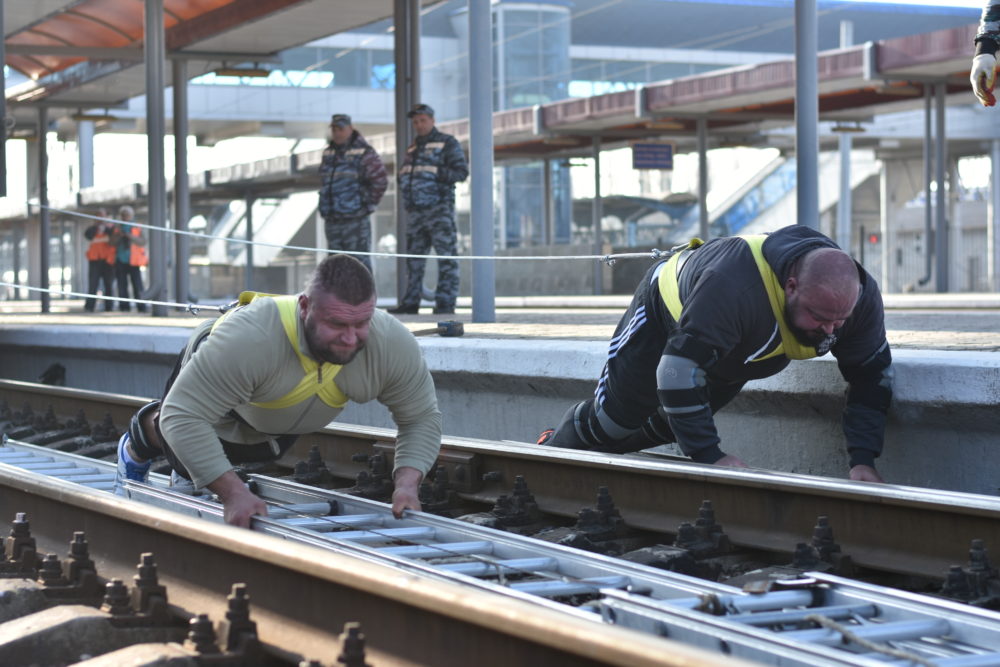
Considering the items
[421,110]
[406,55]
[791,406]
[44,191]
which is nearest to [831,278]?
[791,406]

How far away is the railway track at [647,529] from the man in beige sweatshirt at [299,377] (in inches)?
9.8

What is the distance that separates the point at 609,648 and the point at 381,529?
7.96 ft

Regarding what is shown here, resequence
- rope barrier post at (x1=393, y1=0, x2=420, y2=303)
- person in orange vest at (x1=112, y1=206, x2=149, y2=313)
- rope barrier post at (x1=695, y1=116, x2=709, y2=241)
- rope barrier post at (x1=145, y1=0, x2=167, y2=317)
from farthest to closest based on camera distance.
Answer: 1. rope barrier post at (x1=695, y1=116, x2=709, y2=241)
2. person in orange vest at (x1=112, y1=206, x2=149, y2=313)
3. rope barrier post at (x1=145, y1=0, x2=167, y2=317)
4. rope barrier post at (x1=393, y1=0, x2=420, y2=303)

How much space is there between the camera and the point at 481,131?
10.5m

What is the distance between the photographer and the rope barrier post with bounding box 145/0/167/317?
15156 mm

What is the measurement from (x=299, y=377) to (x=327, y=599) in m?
1.53

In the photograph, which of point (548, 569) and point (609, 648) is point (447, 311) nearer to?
point (548, 569)

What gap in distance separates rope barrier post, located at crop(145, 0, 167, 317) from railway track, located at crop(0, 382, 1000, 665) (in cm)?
866

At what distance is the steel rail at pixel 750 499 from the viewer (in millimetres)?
4316

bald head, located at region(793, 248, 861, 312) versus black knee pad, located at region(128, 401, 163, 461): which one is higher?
bald head, located at region(793, 248, 861, 312)

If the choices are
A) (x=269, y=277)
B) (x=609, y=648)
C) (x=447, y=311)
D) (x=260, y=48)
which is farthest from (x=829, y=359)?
(x=269, y=277)

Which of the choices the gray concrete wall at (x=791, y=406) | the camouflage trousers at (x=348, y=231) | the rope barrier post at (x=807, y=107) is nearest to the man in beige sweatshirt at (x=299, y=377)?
the gray concrete wall at (x=791, y=406)

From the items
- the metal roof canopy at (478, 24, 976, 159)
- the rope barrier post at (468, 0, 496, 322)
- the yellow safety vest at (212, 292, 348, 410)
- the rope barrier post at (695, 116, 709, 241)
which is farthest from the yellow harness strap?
the rope barrier post at (695, 116, 709, 241)

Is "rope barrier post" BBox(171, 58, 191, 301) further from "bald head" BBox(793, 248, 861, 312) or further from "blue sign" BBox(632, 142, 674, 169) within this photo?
"bald head" BBox(793, 248, 861, 312)
